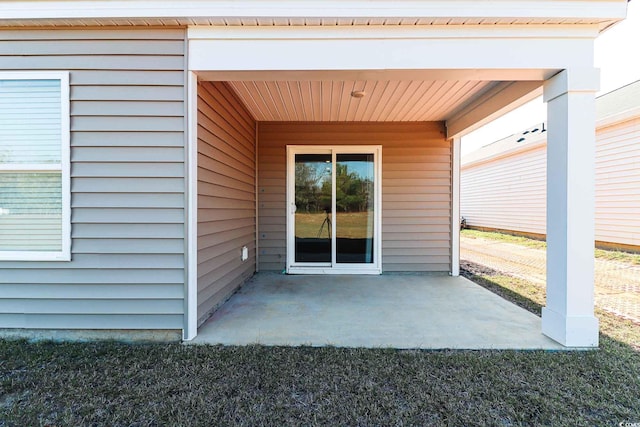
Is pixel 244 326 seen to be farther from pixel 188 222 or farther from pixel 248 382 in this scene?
pixel 188 222

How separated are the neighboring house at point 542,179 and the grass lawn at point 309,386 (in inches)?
235

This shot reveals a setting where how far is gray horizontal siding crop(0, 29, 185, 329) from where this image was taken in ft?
8.37

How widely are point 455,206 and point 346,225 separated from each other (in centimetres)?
178

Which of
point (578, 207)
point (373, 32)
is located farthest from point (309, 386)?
point (373, 32)

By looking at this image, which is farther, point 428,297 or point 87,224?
point 428,297

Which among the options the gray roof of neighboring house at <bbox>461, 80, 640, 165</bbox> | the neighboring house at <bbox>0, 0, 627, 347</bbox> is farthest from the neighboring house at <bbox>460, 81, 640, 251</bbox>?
the neighboring house at <bbox>0, 0, 627, 347</bbox>

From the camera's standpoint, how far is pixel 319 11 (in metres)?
2.38

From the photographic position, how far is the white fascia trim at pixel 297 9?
2.36m

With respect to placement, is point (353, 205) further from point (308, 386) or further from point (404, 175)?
point (308, 386)

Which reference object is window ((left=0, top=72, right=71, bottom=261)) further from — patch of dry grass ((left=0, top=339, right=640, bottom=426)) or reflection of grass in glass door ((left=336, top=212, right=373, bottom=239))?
reflection of grass in glass door ((left=336, top=212, right=373, bottom=239))

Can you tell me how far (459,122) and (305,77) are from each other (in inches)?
107

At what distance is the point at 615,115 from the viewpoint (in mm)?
6820

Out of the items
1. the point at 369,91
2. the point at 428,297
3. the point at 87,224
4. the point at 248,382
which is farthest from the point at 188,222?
the point at 428,297

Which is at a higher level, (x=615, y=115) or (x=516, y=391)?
(x=615, y=115)
